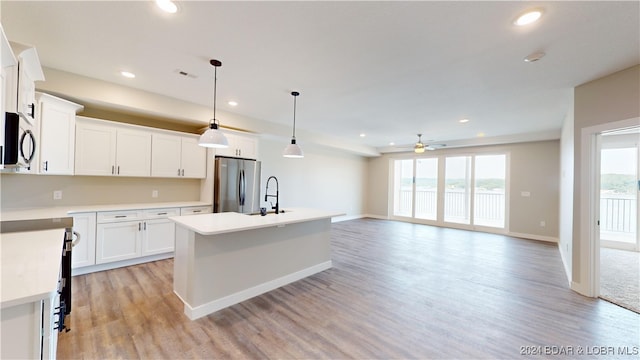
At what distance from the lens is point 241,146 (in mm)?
4855

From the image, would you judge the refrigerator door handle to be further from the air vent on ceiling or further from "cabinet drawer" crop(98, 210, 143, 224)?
the air vent on ceiling

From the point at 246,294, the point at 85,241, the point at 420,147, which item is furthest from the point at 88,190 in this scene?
the point at 420,147

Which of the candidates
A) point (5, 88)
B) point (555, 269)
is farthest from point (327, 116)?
point (555, 269)

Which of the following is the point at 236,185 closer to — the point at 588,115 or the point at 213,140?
the point at 213,140

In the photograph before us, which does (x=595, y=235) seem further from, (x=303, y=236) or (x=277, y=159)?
(x=277, y=159)

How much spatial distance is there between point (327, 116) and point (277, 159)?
2135mm

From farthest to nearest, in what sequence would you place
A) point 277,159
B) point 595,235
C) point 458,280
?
point 277,159
point 458,280
point 595,235

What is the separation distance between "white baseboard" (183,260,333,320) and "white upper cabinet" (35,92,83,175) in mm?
2469

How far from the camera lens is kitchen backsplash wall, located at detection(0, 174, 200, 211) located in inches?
123

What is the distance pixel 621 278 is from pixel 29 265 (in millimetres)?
6353

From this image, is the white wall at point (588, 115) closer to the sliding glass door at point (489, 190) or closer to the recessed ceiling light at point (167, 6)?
the sliding glass door at point (489, 190)

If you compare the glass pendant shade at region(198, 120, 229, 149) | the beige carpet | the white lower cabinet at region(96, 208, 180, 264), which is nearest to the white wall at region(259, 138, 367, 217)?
the white lower cabinet at region(96, 208, 180, 264)

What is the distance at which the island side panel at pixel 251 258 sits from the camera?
247 cm

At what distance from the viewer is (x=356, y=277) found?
3.46 metres
